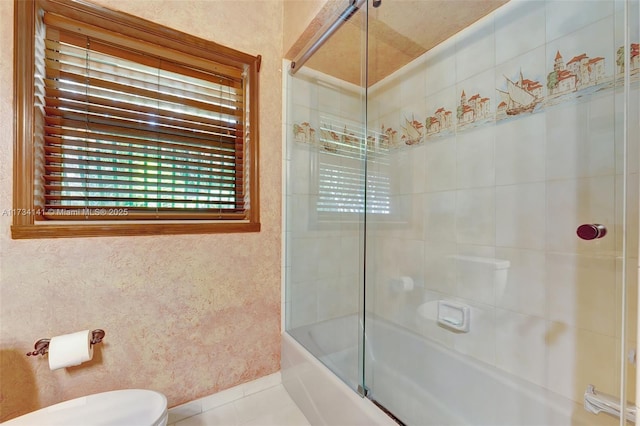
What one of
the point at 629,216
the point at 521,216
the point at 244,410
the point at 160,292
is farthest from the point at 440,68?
the point at 244,410

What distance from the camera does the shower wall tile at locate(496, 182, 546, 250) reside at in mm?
1091

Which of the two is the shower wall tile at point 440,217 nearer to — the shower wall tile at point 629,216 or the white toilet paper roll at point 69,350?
the shower wall tile at point 629,216

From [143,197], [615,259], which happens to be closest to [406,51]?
[615,259]

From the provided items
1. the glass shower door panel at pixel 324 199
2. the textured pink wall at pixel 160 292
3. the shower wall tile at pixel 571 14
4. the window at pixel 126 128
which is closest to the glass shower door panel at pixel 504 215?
the shower wall tile at pixel 571 14

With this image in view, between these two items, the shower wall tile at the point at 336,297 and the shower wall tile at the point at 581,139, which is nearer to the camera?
the shower wall tile at the point at 581,139

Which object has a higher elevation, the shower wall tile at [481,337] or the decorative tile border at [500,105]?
the decorative tile border at [500,105]

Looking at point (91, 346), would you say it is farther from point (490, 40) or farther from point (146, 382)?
point (490, 40)

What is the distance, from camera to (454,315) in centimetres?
138

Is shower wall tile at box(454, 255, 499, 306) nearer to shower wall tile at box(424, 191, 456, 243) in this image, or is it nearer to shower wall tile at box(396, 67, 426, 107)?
shower wall tile at box(424, 191, 456, 243)

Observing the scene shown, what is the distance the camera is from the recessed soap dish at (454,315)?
52.2 inches

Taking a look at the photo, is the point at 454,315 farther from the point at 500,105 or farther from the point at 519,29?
the point at 519,29

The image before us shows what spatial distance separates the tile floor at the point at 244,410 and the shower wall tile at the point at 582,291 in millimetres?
1187

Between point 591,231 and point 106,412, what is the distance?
5.84ft

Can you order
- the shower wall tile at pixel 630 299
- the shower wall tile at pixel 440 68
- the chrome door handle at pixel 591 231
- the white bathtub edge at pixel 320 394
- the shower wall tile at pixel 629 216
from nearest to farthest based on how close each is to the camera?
the shower wall tile at pixel 629 216 < the shower wall tile at pixel 630 299 < the chrome door handle at pixel 591 231 < the white bathtub edge at pixel 320 394 < the shower wall tile at pixel 440 68
